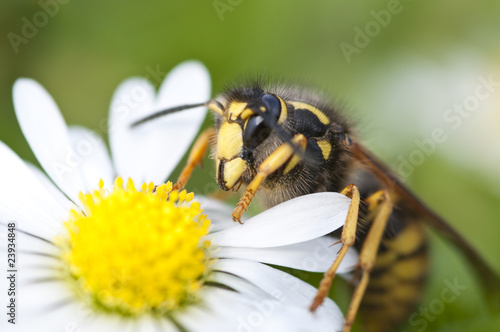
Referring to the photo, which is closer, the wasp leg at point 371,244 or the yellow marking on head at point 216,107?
the wasp leg at point 371,244

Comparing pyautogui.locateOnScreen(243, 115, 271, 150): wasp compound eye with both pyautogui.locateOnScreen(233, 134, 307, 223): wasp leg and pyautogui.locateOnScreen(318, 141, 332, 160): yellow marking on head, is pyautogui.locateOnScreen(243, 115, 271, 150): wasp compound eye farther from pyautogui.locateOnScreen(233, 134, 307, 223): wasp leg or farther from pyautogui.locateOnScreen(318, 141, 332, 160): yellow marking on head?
pyautogui.locateOnScreen(318, 141, 332, 160): yellow marking on head

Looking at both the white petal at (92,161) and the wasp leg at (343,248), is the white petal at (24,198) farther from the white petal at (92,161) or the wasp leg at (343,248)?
the wasp leg at (343,248)

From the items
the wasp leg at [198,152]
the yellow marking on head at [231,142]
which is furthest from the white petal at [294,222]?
the wasp leg at [198,152]

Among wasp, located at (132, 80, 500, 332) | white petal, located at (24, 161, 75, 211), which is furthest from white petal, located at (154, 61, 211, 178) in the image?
white petal, located at (24, 161, 75, 211)

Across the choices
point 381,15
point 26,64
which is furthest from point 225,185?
point 381,15

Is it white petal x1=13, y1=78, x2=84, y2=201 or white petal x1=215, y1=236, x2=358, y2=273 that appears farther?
white petal x1=13, y1=78, x2=84, y2=201

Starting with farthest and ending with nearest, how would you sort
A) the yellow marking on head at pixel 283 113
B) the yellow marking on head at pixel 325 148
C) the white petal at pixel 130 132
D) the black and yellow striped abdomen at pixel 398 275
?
the white petal at pixel 130 132, the black and yellow striped abdomen at pixel 398 275, the yellow marking on head at pixel 325 148, the yellow marking on head at pixel 283 113
